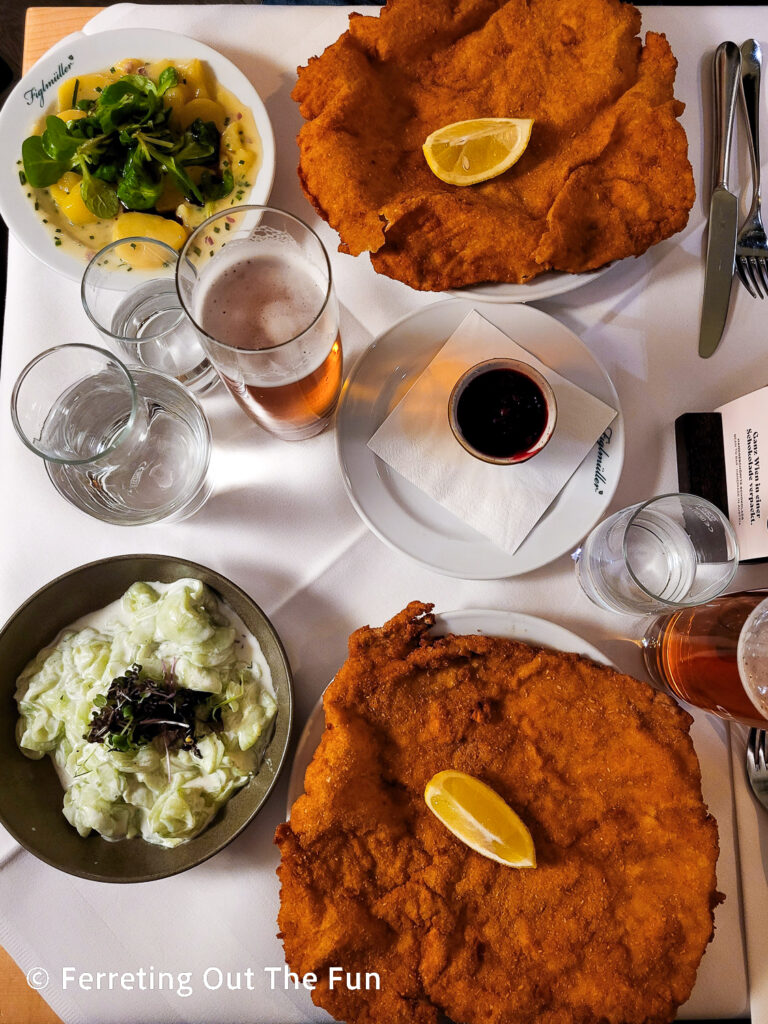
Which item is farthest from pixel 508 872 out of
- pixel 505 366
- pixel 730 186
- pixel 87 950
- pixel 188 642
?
pixel 730 186

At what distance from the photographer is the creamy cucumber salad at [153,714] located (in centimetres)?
155

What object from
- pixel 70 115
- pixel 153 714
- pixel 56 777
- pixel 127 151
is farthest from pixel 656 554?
pixel 70 115

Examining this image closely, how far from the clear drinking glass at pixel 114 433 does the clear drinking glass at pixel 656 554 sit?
0.96 metres

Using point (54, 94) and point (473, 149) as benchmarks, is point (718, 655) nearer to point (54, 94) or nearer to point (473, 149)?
point (473, 149)

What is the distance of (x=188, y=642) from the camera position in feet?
5.16

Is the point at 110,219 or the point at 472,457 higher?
the point at 110,219

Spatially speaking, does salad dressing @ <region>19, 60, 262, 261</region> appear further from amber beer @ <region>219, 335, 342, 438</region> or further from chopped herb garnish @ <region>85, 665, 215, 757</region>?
chopped herb garnish @ <region>85, 665, 215, 757</region>

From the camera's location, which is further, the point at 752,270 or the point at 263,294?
the point at 752,270

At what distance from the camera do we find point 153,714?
1.56 m

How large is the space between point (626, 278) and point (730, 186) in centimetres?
36

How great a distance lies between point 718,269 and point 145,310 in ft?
4.68

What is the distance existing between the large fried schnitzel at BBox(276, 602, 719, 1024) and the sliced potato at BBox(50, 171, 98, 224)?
123cm

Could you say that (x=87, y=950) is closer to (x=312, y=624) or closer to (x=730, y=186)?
(x=312, y=624)

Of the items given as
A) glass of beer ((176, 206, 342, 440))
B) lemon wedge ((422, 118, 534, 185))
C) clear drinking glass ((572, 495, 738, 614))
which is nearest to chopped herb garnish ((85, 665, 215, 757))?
glass of beer ((176, 206, 342, 440))
